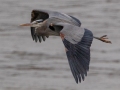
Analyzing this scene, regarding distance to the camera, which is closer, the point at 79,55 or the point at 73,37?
the point at 79,55

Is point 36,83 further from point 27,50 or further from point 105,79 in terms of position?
point 27,50

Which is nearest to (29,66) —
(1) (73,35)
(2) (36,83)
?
(2) (36,83)

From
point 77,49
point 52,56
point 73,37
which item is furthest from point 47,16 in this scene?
point 52,56

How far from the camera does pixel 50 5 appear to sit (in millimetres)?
20250

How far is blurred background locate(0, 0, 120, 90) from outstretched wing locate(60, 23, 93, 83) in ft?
12.8

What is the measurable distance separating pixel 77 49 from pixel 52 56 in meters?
6.10

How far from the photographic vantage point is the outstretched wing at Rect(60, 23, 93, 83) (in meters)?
8.52

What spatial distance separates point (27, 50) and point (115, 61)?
210cm

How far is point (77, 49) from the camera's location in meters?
8.71

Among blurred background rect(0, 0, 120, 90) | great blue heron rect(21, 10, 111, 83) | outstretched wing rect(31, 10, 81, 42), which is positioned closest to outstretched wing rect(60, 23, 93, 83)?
great blue heron rect(21, 10, 111, 83)

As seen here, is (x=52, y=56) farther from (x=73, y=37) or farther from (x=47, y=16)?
(x=73, y=37)

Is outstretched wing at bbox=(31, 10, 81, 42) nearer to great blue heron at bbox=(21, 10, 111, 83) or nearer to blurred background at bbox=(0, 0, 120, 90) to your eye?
great blue heron at bbox=(21, 10, 111, 83)

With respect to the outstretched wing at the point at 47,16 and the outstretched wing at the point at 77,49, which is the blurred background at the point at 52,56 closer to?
the outstretched wing at the point at 47,16

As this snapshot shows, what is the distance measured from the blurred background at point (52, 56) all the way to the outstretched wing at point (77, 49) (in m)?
3.90
